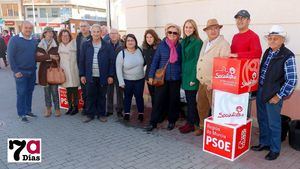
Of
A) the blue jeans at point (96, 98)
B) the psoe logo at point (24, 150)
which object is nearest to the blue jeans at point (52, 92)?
the blue jeans at point (96, 98)

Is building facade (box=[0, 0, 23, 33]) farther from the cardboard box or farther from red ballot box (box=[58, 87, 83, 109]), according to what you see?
the cardboard box

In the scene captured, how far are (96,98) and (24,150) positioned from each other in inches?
72.7

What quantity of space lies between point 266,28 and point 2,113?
5699mm

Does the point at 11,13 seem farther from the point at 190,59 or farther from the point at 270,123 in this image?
the point at 270,123

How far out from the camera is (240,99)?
12.2 feet

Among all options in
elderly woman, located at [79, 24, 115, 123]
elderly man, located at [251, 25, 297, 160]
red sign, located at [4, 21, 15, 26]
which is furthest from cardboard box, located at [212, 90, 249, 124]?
red sign, located at [4, 21, 15, 26]

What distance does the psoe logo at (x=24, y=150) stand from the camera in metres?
3.92

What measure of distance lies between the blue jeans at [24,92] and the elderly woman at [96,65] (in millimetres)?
1094

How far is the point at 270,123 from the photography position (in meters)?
3.75

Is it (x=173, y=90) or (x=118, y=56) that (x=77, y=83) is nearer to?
(x=118, y=56)

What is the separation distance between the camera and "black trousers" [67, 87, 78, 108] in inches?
234

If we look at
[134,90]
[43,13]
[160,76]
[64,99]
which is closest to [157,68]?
[160,76]

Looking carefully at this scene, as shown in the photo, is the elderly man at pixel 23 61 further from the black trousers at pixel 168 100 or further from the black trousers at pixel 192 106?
the black trousers at pixel 192 106

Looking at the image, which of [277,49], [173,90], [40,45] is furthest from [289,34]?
[40,45]
